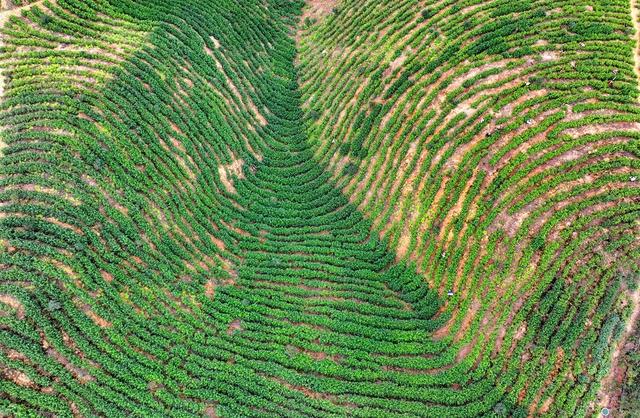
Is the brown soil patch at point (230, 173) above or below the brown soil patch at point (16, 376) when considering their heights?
above

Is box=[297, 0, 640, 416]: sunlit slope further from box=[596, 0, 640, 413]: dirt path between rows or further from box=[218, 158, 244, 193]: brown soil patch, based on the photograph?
box=[218, 158, 244, 193]: brown soil patch

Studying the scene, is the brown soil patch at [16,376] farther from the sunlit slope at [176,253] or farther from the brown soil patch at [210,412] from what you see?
the brown soil patch at [210,412]

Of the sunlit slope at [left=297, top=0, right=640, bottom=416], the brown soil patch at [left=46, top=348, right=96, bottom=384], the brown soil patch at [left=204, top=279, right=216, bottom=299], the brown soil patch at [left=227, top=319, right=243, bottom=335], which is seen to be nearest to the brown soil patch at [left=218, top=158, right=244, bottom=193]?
the sunlit slope at [left=297, top=0, right=640, bottom=416]

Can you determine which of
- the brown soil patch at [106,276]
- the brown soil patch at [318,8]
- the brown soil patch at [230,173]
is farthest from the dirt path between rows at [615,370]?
the brown soil patch at [318,8]

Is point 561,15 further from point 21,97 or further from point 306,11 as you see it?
point 21,97

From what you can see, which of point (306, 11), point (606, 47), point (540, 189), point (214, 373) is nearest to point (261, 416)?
point (214, 373)

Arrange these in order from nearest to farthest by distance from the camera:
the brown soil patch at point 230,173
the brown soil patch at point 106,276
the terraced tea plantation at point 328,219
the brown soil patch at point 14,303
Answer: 1. the brown soil patch at point 14,303
2. the terraced tea plantation at point 328,219
3. the brown soil patch at point 106,276
4. the brown soil patch at point 230,173
